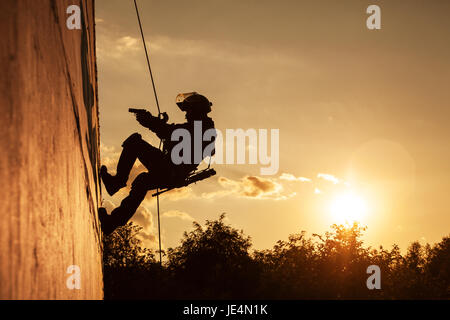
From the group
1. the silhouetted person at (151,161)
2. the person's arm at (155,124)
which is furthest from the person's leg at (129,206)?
the person's arm at (155,124)

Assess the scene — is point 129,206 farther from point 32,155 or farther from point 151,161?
point 32,155

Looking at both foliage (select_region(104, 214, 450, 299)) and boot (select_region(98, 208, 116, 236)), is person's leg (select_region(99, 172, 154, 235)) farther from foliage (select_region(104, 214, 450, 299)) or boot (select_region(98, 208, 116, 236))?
foliage (select_region(104, 214, 450, 299))

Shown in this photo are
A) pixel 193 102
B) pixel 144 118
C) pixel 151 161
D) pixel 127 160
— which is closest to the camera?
pixel 144 118

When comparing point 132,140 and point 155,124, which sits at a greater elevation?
point 155,124

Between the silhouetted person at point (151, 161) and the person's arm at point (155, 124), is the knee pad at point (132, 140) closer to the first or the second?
the silhouetted person at point (151, 161)

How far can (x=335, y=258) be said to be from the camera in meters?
45.2

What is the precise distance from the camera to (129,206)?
6.83 m

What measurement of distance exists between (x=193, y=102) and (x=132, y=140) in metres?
1.10

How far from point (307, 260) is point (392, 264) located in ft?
26.2

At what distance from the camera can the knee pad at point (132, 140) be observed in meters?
6.62

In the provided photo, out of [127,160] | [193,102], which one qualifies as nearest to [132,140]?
[127,160]
